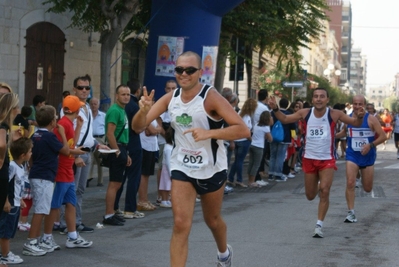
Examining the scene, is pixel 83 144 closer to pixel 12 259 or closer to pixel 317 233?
pixel 12 259

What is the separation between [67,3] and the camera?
62.7 ft

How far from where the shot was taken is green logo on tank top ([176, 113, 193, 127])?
691 cm

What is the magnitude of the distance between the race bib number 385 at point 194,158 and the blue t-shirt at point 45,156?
2193 millimetres

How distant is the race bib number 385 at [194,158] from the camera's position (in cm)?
694

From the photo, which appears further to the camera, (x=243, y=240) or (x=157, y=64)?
(x=157, y=64)

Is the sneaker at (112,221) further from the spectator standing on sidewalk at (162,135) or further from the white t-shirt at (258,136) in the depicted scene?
the white t-shirt at (258,136)

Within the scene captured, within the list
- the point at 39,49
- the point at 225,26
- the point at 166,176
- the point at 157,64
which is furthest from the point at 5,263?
the point at 225,26

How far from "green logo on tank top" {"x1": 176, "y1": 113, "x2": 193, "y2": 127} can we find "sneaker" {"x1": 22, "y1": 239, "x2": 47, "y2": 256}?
2.48m

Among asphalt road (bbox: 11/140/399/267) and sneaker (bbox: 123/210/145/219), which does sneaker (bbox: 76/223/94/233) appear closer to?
asphalt road (bbox: 11/140/399/267)

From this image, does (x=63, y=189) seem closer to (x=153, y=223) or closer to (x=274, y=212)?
(x=153, y=223)

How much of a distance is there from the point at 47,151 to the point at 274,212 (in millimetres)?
4769

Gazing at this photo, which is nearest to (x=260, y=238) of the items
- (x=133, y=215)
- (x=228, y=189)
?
(x=133, y=215)

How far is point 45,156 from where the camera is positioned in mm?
8711

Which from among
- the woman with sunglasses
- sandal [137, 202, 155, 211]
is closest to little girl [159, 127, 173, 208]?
sandal [137, 202, 155, 211]
